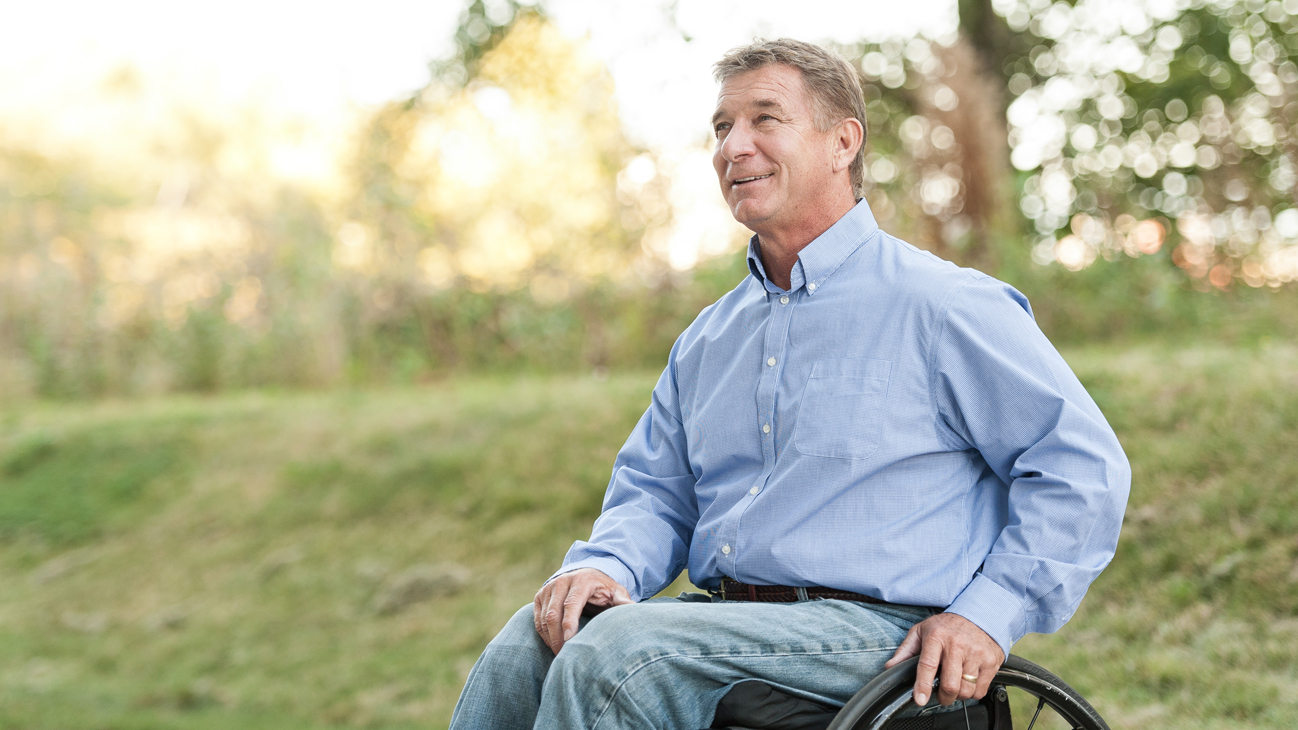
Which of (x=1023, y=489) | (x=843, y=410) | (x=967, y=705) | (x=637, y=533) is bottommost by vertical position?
(x=967, y=705)

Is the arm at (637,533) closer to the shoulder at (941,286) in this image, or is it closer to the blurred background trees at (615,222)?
the shoulder at (941,286)

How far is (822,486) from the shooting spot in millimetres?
1707

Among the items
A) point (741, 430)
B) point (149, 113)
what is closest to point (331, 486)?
point (741, 430)

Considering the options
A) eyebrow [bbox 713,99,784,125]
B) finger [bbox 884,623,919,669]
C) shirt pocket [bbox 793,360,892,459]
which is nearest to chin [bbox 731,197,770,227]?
eyebrow [bbox 713,99,784,125]

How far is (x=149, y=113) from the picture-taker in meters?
17.5

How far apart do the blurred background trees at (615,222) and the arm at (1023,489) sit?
14.9 ft

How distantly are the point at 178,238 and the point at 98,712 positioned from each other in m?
9.76

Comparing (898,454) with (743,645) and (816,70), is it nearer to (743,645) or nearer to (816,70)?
(743,645)

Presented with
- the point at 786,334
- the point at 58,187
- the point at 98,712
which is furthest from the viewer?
the point at 58,187

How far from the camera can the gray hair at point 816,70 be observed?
1866 mm

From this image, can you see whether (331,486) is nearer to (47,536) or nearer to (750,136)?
(47,536)

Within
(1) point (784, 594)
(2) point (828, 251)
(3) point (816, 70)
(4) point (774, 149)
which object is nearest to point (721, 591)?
(1) point (784, 594)

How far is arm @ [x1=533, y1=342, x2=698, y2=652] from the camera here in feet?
5.92

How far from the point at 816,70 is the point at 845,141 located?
0.45ft
